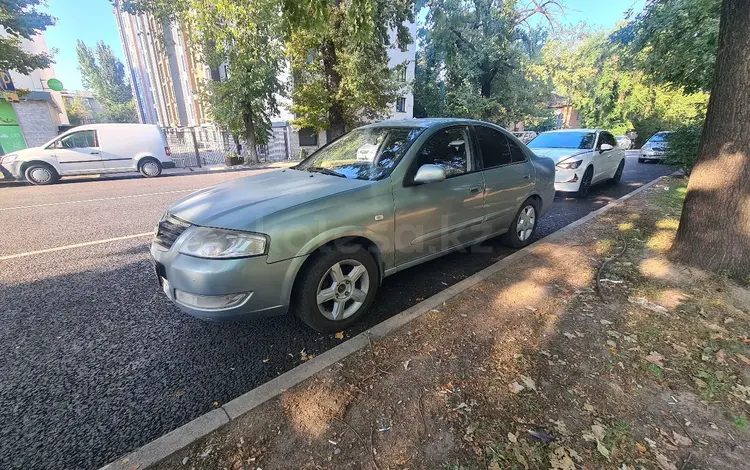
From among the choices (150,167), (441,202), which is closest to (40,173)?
(150,167)

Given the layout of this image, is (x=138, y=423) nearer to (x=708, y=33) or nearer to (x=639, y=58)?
(x=708, y=33)

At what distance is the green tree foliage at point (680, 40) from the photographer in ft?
25.2

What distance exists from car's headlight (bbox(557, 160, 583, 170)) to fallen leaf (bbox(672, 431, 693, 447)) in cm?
675

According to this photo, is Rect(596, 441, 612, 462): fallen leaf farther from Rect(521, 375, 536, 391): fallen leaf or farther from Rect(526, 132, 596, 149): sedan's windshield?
Rect(526, 132, 596, 149): sedan's windshield

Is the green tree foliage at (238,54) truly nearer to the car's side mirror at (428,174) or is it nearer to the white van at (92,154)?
the white van at (92,154)

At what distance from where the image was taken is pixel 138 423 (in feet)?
6.39

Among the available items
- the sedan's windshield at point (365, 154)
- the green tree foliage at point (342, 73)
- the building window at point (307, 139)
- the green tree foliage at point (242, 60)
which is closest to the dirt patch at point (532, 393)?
the sedan's windshield at point (365, 154)

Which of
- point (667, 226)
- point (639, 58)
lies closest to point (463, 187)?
point (667, 226)

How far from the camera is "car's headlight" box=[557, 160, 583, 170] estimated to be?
7.48m

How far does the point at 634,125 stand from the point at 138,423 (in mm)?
36185

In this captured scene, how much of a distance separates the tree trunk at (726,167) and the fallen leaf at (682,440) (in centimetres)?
249

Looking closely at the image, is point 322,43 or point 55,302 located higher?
point 322,43

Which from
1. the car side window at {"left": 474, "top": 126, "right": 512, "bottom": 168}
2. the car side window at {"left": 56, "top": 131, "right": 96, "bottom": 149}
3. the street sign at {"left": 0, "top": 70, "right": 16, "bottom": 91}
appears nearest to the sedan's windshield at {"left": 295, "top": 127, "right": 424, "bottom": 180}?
the car side window at {"left": 474, "top": 126, "right": 512, "bottom": 168}

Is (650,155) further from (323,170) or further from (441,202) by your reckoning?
(323,170)
